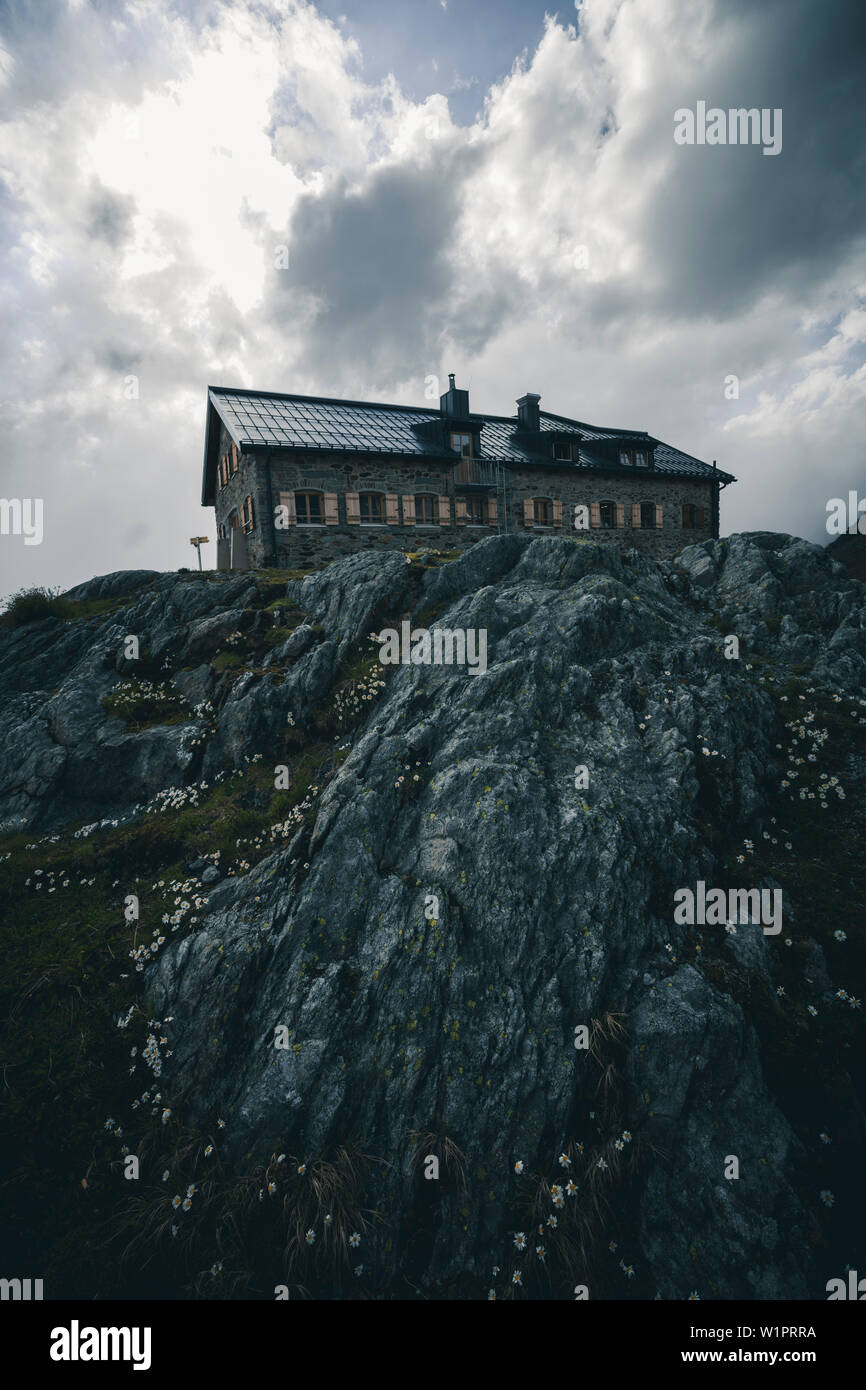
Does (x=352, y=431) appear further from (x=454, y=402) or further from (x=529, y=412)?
(x=529, y=412)

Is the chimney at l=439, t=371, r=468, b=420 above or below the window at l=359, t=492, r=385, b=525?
above

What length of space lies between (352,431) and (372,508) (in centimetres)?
498

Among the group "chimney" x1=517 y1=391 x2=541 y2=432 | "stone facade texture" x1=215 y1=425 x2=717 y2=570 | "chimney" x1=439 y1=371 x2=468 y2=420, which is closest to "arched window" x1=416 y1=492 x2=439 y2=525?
"stone facade texture" x1=215 y1=425 x2=717 y2=570

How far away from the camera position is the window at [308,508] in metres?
25.7

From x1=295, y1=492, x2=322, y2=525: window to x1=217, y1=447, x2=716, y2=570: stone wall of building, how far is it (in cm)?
27

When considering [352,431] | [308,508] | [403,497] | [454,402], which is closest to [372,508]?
[403,497]

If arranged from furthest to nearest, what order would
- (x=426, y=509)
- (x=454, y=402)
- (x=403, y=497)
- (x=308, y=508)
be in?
1. (x=454, y=402)
2. (x=426, y=509)
3. (x=403, y=497)
4. (x=308, y=508)

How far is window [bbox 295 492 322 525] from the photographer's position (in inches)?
1011

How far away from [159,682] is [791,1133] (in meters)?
16.4

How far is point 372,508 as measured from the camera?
1064 inches

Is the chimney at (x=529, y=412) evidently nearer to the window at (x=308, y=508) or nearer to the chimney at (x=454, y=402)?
the chimney at (x=454, y=402)

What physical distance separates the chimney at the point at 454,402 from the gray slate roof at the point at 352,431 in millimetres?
1077

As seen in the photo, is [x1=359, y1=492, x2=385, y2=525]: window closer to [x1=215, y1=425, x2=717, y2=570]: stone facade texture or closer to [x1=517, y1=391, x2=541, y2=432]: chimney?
[x1=215, y1=425, x2=717, y2=570]: stone facade texture

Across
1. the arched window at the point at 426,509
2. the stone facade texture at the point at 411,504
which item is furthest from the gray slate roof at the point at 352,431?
the arched window at the point at 426,509
